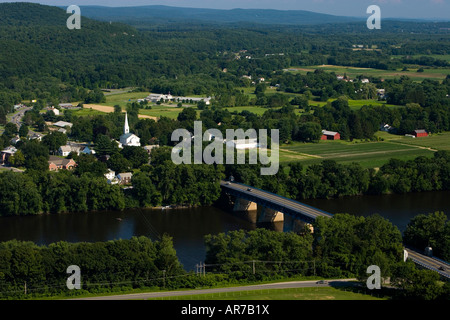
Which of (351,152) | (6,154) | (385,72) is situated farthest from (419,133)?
(385,72)

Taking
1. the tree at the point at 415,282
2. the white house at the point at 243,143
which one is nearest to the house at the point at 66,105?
the white house at the point at 243,143

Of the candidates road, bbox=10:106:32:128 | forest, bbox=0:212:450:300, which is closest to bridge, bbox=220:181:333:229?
forest, bbox=0:212:450:300

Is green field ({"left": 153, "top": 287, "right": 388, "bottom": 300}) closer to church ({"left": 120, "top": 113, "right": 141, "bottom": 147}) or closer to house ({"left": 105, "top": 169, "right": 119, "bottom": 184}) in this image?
Result: house ({"left": 105, "top": 169, "right": 119, "bottom": 184})

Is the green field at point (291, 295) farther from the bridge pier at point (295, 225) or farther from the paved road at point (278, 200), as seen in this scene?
the paved road at point (278, 200)

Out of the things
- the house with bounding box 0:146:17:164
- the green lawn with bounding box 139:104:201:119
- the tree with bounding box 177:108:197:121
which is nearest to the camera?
the house with bounding box 0:146:17:164

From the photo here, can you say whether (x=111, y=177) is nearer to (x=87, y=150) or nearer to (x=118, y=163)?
(x=118, y=163)

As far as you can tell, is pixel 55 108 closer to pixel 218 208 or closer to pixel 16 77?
pixel 16 77
